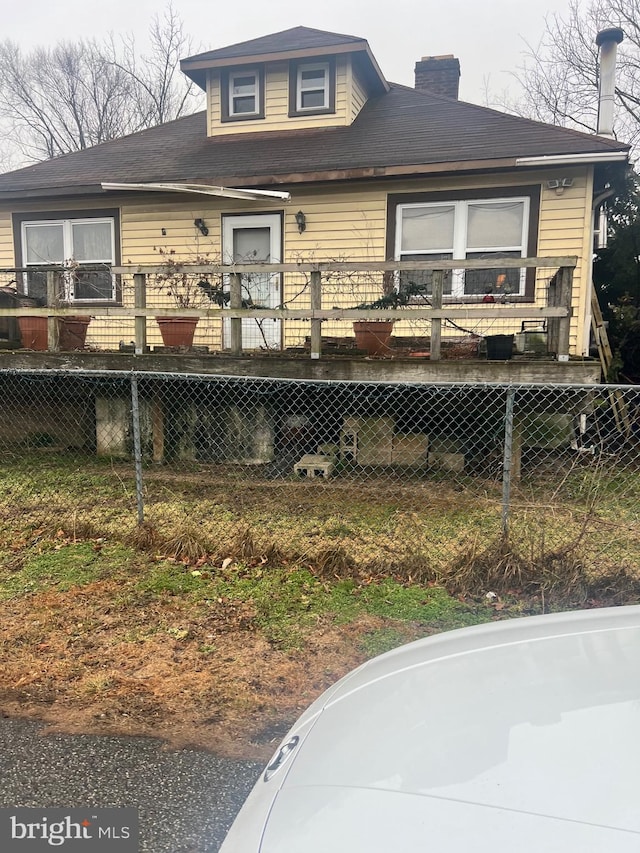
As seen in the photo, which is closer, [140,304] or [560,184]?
[140,304]

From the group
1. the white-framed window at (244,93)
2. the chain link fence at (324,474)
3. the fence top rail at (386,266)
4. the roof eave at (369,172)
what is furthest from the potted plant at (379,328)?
the white-framed window at (244,93)

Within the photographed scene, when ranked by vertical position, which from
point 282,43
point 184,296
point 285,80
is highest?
point 282,43

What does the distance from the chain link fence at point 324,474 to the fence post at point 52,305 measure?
0.71 metres

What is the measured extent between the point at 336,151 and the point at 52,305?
511 centimetres

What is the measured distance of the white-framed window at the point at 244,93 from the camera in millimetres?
10734

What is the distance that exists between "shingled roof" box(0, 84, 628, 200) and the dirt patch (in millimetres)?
7216

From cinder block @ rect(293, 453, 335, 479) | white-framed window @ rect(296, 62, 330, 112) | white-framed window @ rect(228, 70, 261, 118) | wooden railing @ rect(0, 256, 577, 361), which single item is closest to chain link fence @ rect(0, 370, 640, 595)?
cinder block @ rect(293, 453, 335, 479)

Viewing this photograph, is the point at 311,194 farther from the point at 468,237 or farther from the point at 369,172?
the point at 468,237

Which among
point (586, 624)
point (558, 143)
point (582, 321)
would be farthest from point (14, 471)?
point (558, 143)

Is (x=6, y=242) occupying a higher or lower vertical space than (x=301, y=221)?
lower

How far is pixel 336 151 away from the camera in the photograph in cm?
972

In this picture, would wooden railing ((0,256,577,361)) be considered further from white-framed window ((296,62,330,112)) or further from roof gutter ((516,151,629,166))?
white-framed window ((296,62,330,112))

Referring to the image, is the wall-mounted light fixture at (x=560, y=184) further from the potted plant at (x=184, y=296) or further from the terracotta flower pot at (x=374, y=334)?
the potted plant at (x=184, y=296)

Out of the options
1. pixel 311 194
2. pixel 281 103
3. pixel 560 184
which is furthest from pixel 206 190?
pixel 560 184
